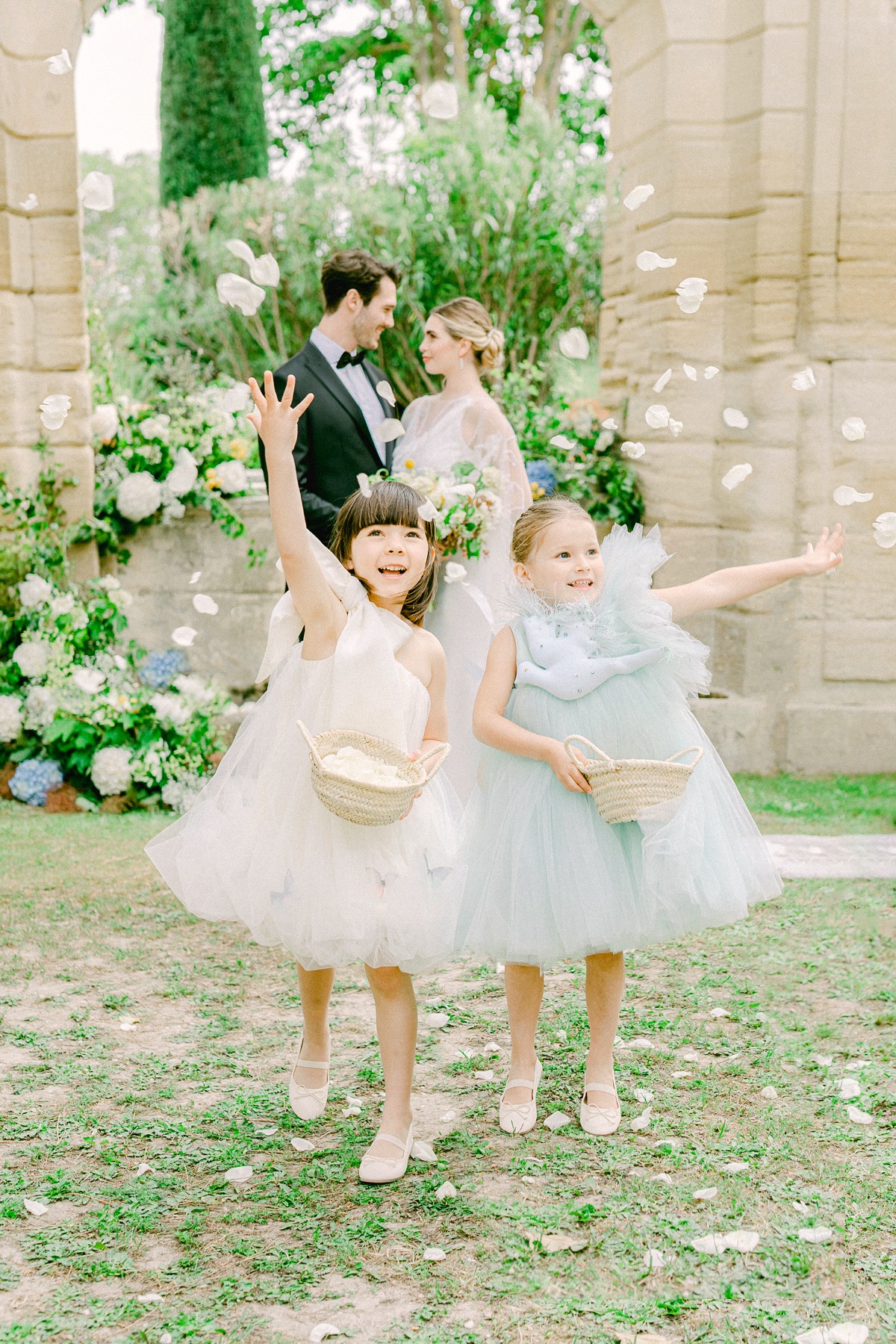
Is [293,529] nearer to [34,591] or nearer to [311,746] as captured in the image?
[311,746]

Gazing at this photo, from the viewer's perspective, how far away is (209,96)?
11.8 m

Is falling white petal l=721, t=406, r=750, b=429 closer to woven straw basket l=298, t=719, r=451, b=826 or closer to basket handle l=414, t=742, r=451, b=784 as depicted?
basket handle l=414, t=742, r=451, b=784

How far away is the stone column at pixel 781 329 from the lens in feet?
19.4

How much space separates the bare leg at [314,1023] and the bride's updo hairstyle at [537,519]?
3.34 feet

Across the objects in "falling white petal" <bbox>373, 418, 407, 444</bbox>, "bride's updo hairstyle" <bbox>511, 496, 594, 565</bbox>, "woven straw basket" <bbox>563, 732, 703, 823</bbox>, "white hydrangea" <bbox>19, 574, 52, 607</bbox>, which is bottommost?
"woven straw basket" <bbox>563, 732, 703, 823</bbox>

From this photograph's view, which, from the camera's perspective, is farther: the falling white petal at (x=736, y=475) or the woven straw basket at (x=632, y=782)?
the falling white petal at (x=736, y=475)

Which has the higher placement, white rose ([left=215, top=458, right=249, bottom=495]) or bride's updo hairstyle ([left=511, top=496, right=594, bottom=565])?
white rose ([left=215, top=458, right=249, bottom=495])

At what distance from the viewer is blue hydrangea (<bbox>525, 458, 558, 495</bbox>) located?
6.53 meters

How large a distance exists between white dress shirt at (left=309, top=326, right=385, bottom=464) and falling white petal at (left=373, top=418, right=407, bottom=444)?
0.04 feet

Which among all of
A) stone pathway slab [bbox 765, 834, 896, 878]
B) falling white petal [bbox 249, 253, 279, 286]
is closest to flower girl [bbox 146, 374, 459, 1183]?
falling white petal [bbox 249, 253, 279, 286]

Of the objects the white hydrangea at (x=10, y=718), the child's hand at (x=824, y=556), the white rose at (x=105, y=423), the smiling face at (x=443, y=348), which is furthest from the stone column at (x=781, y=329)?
the child's hand at (x=824, y=556)

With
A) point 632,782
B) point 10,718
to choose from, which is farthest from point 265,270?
point 10,718

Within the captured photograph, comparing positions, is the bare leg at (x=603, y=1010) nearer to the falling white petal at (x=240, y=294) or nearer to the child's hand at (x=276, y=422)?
the child's hand at (x=276, y=422)

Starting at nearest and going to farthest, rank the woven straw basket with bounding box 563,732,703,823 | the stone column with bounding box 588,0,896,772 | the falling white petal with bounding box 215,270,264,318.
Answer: the woven straw basket with bounding box 563,732,703,823 → the falling white petal with bounding box 215,270,264,318 → the stone column with bounding box 588,0,896,772
